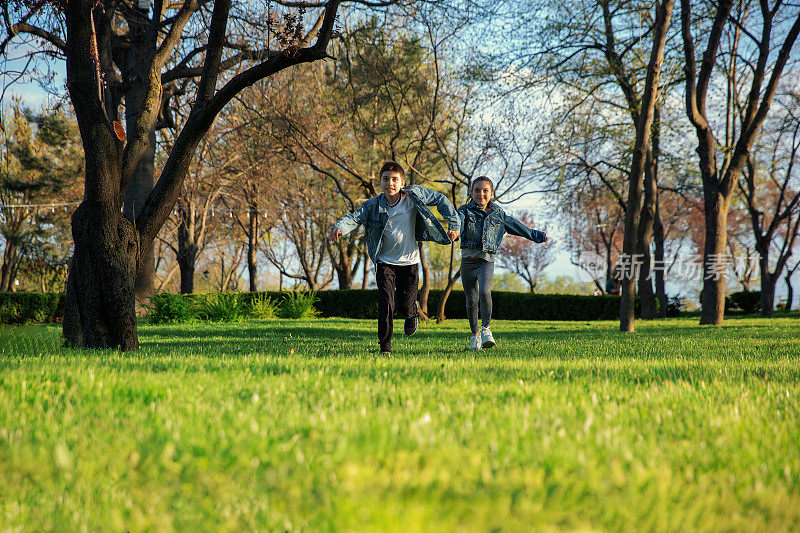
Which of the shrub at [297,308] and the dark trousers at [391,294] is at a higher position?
the dark trousers at [391,294]

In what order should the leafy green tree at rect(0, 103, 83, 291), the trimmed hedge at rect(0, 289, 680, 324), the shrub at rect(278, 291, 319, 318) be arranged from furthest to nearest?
the leafy green tree at rect(0, 103, 83, 291)
the trimmed hedge at rect(0, 289, 680, 324)
the shrub at rect(278, 291, 319, 318)

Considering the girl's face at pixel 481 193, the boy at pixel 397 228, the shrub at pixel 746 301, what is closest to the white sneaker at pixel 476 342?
the boy at pixel 397 228

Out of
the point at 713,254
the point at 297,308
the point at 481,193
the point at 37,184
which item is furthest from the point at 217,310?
the point at 37,184

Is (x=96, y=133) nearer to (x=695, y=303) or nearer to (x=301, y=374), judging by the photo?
(x=301, y=374)

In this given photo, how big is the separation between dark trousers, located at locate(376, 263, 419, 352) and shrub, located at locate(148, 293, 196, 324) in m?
11.8

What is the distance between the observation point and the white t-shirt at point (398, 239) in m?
7.14

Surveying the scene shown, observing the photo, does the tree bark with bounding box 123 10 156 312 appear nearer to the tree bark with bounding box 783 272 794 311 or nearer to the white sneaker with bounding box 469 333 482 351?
the white sneaker with bounding box 469 333 482 351

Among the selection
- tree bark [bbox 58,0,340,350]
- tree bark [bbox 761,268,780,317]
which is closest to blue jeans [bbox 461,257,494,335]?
tree bark [bbox 58,0,340,350]

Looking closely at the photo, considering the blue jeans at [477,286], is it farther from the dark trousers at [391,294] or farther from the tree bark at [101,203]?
the tree bark at [101,203]

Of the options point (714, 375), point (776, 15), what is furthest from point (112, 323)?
point (776, 15)

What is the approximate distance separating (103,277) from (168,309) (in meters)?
11.2

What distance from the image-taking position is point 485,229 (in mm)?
7660

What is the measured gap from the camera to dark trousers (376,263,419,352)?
6.81m

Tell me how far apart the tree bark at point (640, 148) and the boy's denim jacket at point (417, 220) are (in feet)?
19.3
